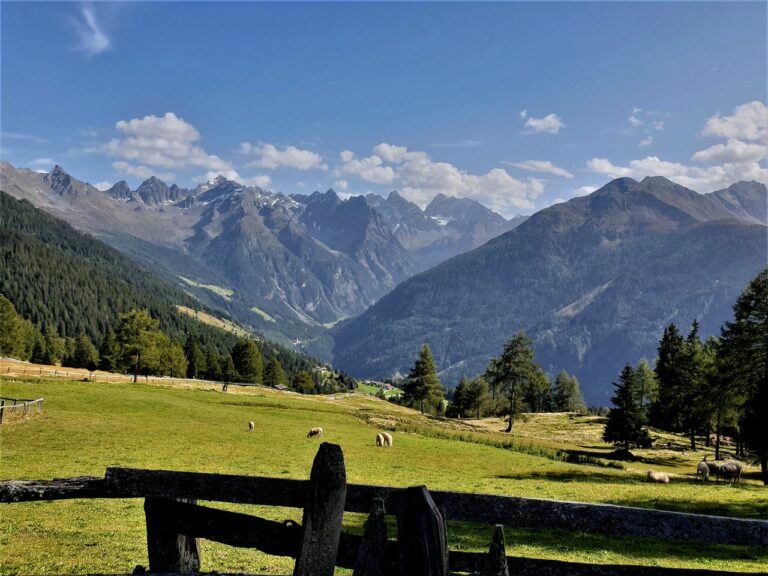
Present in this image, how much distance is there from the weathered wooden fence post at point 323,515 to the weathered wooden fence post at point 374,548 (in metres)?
0.40

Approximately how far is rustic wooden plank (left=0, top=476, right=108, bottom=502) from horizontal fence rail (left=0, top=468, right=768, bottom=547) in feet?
2.30

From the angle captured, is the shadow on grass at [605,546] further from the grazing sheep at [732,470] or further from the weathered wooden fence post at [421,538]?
the grazing sheep at [732,470]

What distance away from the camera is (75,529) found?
1498 centimetres

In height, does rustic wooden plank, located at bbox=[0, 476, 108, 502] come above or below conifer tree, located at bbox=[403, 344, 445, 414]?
above

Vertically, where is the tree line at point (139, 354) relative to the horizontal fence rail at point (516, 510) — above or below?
below

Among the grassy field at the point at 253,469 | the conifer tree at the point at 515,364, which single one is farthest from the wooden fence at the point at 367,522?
the conifer tree at the point at 515,364

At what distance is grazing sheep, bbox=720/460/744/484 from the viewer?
39.2 metres

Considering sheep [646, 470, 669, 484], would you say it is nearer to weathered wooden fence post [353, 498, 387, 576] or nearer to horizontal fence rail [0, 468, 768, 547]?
horizontal fence rail [0, 468, 768, 547]

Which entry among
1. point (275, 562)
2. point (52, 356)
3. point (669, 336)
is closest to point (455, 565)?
point (275, 562)

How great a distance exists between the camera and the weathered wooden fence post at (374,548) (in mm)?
4438

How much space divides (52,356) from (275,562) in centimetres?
16150

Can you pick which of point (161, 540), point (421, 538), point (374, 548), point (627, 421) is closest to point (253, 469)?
point (161, 540)

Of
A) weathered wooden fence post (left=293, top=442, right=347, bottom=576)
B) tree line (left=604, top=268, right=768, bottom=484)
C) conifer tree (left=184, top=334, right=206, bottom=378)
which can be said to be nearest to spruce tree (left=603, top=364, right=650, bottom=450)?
tree line (left=604, top=268, right=768, bottom=484)

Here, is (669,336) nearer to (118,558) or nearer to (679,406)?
(679,406)
